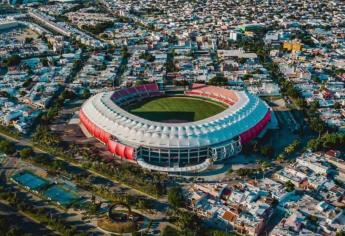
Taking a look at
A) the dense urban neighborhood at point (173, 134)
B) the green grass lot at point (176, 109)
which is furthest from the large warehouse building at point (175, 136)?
the green grass lot at point (176, 109)

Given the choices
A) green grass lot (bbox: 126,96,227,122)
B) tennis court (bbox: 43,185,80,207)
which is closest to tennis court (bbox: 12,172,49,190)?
tennis court (bbox: 43,185,80,207)

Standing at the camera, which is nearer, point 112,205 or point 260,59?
point 112,205

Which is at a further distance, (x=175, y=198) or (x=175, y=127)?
(x=175, y=127)

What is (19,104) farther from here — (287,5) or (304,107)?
(287,5)

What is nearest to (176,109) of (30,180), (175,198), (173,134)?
(173,134)

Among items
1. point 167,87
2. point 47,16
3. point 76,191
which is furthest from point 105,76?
point 47,16

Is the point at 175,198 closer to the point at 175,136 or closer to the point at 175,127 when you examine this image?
the point at 175,136

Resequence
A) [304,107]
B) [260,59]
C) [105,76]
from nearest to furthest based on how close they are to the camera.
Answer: [304,107] → [105,76] → [260,59]
